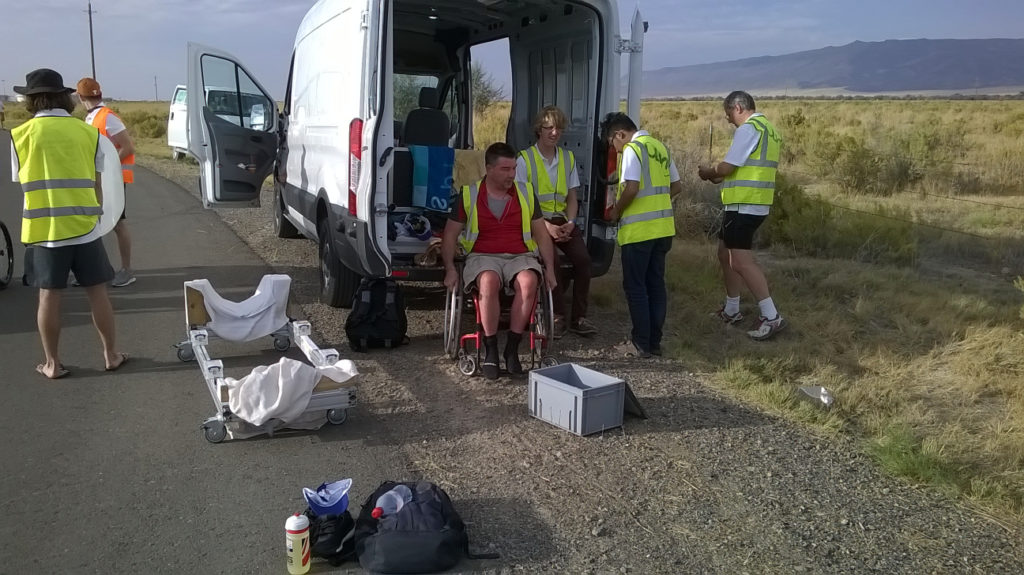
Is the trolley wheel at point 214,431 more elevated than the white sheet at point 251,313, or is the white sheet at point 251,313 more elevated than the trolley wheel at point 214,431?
the white sheet at point 251,313

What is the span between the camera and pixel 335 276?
6.77m

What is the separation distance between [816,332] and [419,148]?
11.5 feet

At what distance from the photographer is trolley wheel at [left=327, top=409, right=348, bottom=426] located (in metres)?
4.53

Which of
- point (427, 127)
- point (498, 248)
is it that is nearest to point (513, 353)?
point (498, 248)

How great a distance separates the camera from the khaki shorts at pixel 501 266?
5.43 meters

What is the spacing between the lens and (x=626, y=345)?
6125 mm

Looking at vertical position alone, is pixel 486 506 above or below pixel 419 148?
below

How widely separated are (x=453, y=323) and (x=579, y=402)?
49.1 inches

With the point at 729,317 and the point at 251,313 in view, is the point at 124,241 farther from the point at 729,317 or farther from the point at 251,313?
the point at 729,317

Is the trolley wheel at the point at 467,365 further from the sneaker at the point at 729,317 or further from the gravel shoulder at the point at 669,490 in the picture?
the sneaker at the point at 729,317

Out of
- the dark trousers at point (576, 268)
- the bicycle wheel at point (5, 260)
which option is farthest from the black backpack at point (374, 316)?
the bicycle wheel at point (5, 260)

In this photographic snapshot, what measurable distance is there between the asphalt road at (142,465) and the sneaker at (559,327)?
1699 millimetres

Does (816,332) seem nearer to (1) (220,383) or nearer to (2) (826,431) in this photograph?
(2) (826,431)

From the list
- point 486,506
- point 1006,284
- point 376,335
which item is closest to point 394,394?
point 376,335
